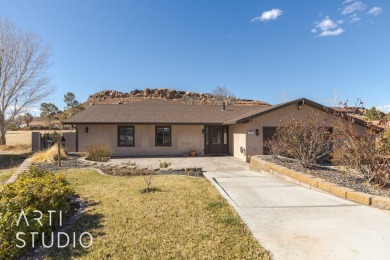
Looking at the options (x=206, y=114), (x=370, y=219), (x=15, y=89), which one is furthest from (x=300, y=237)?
(x=15, y=89)

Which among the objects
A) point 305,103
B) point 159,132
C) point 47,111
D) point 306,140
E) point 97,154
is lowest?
point 97,154

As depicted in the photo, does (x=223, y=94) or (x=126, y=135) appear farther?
(x=223, y=94)

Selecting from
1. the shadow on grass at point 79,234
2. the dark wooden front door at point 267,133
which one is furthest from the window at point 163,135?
the shadow on grass at point 79,234

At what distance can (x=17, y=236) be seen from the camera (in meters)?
3.51

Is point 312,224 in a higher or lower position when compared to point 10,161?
lower

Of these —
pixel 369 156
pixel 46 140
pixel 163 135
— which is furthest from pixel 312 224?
pixel 46 140

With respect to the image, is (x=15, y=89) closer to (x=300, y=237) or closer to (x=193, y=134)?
(x=193, y=134)

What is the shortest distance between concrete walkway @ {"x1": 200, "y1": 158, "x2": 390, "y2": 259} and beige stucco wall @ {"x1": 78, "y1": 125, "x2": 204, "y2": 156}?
11.9 metres

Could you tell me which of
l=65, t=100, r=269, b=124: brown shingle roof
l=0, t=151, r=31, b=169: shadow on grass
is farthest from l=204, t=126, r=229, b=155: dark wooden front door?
l=0, t=151, r=31, b=169: shadow on grass

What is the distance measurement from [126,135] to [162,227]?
14.6 meters

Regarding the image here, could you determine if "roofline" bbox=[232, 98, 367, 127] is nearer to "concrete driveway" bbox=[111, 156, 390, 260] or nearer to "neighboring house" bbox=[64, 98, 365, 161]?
"neighboring house" bbox=[64, 98, 365, 161]

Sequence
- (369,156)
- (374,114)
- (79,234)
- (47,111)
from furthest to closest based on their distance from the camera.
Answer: (47,111)
(374,114)
(369,156)
(79,234)

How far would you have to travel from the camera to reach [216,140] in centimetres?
1925

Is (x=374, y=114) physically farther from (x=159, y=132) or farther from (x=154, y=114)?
(x=154, y=114)
